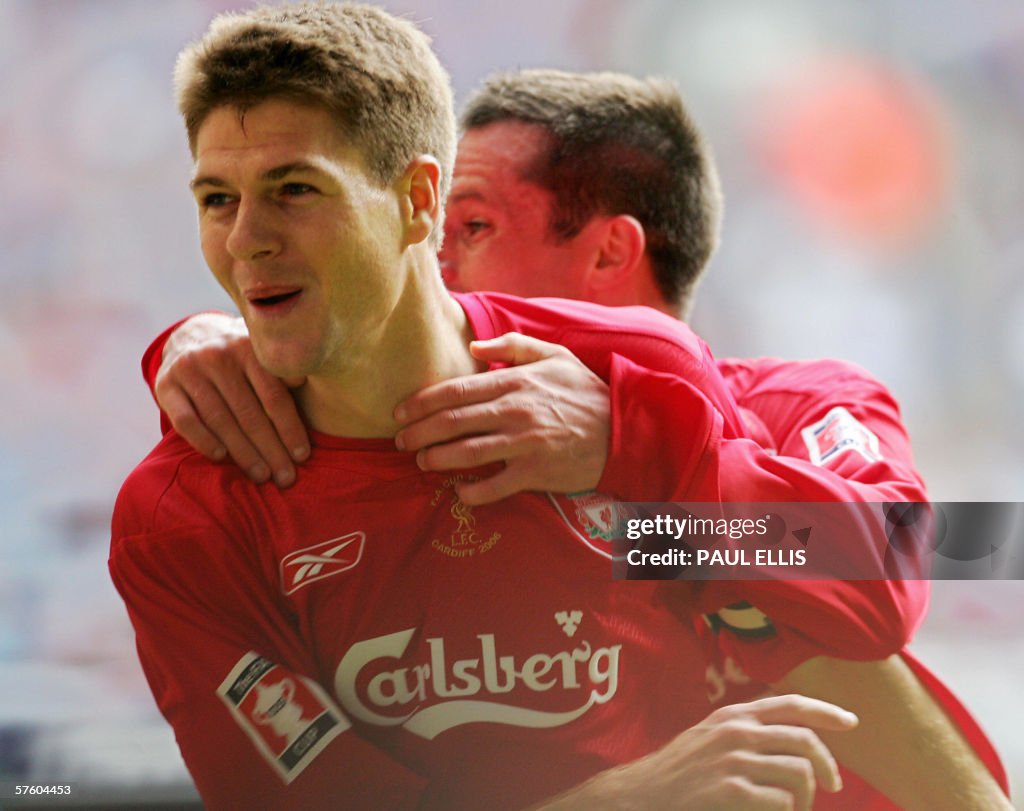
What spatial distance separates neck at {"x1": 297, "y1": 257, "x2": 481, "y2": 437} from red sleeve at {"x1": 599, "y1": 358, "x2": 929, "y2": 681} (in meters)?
0.15

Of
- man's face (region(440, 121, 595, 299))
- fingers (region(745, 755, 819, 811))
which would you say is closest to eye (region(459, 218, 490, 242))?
man's face (region(440, 121, 595, 299))

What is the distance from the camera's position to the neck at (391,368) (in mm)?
925

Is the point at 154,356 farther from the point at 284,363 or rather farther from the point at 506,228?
the point at 506,228

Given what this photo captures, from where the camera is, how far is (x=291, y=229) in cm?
86

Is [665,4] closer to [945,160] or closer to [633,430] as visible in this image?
[945,160]

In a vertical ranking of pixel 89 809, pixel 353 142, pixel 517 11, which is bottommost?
pixel 89 809

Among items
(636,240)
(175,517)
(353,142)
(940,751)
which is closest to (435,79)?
(353,142)

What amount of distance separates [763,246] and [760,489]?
0.38 m

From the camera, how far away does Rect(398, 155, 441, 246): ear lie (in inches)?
36.4

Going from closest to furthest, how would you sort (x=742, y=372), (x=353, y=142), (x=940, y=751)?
(x=353, y=142)
(x=940, y=751)
(x=742, y=372)

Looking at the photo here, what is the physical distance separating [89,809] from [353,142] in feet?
2.11

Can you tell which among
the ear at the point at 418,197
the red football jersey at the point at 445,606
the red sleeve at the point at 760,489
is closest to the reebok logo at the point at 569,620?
the red football jersey at the point at 445,606

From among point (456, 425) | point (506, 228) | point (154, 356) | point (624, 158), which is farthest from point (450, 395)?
point (624, 158)

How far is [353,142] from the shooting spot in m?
0.88
